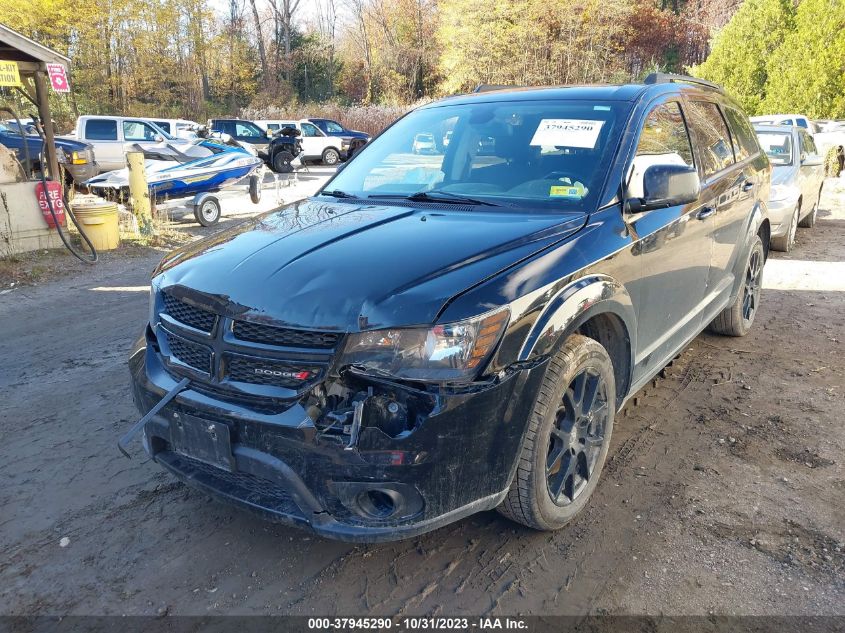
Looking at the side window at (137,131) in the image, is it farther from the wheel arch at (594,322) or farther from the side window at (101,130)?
the wheel arch at (594,322)

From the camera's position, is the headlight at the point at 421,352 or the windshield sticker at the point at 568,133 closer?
the headlight at the point at 421,352

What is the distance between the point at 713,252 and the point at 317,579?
319 centimetres

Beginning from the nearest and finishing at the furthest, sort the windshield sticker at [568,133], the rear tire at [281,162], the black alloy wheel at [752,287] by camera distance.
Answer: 1. the windshield sticker at [568,133]
2. the black alloy wheel at [752,287]
3. the rear tire at [281,162]

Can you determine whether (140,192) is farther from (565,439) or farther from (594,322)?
(565,439)

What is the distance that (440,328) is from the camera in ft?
7.47

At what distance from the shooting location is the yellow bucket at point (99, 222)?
369 inches

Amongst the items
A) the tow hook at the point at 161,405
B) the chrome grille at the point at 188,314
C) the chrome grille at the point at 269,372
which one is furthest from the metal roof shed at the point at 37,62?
the chrome grille at the point at 269,372

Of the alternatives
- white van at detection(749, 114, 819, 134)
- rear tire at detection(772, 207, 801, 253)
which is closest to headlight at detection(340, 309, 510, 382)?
rear tire at detection(772, 207, 801, 253)

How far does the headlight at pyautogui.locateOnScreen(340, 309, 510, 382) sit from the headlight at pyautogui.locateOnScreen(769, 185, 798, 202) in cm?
773

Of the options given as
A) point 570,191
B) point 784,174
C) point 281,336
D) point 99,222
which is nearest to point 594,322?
point 570,191

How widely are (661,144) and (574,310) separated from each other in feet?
4.97

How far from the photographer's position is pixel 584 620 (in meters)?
2.42

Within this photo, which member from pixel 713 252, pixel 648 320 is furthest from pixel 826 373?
pixel 648 320

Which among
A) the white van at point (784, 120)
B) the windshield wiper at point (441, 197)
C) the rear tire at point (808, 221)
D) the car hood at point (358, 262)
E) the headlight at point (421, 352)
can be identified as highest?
the white van at point (784, 120)
